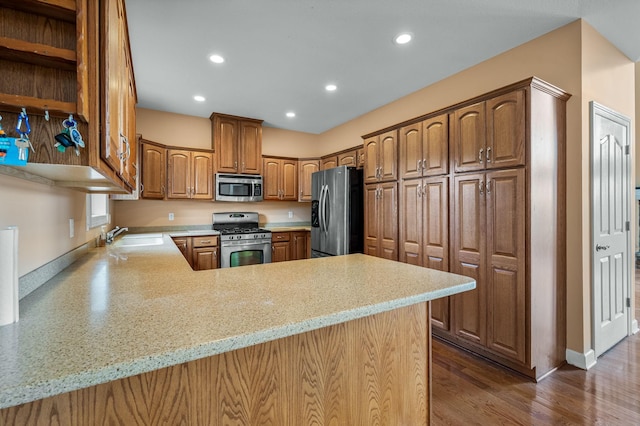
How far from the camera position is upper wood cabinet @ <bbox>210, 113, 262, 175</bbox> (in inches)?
175

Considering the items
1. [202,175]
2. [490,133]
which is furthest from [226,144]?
[490,133]

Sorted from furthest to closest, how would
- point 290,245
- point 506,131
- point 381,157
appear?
point 290,245 < point 381,157 < point 506,131

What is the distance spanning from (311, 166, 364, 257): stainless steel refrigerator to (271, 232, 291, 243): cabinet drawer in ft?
2.71

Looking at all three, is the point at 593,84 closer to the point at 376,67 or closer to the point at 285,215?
the point at 376,67

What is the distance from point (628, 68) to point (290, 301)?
13.2ft

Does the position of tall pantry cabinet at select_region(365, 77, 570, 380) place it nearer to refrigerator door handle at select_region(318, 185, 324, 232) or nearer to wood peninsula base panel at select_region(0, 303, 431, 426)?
wood peninsula base panel at select_region(0, 303, 431, 426)

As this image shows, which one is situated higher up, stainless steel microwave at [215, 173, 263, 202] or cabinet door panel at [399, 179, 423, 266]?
stainless steel microwave at [215, 173, 263, 202]

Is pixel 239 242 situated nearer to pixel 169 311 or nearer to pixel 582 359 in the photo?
pixel 169 311

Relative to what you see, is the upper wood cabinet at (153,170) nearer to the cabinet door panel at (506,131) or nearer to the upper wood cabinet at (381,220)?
the upper wood cabinet at (381,220)

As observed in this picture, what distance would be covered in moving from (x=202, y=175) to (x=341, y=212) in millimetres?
2165

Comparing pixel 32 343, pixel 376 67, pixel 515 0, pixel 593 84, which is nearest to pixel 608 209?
pixel 593 84

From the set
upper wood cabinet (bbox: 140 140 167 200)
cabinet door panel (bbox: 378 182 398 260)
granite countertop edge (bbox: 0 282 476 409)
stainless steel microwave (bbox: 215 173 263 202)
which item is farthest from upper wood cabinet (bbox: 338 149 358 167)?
granite countertop edge (bbox: 0 282 476 409)

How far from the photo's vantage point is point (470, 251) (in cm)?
254

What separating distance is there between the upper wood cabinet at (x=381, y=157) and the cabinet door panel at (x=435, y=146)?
0.37 meters
